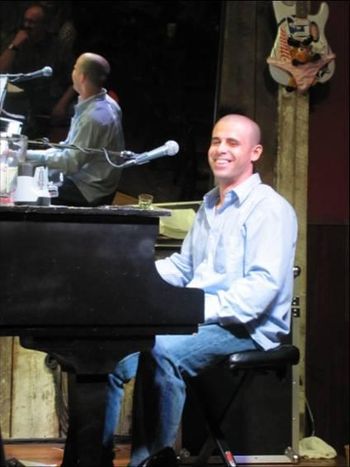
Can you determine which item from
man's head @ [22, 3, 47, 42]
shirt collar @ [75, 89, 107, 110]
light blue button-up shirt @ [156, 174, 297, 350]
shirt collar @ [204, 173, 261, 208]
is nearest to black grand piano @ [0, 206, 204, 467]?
light blue button-up shirt @ [156, 174, 297, 350]

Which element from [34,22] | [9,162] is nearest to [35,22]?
[34,22]

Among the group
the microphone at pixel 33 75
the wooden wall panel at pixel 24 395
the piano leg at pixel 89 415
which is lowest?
the wooden wall panel at pixel 24 395

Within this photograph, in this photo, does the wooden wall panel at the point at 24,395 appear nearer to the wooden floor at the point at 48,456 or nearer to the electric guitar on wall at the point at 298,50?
the wooden floor at the point at 48,456

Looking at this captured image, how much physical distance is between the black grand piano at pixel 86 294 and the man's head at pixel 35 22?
1829 mm

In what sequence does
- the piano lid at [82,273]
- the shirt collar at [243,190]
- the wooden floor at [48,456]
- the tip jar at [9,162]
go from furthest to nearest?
1. the wooden floor at [48,456]
2. the shirt collar at [243,190]
3. the tip jar at [9,162]
4. the piano lid at [82,273]

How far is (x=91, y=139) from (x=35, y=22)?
64 cm

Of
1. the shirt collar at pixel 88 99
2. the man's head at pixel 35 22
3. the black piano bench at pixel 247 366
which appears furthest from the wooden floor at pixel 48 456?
the man's head at pixel 35 22

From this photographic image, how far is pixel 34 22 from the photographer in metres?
3.65

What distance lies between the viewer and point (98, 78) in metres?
3.70

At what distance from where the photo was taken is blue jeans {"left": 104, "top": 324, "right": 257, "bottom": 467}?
233 cm

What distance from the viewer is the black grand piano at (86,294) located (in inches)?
79.3

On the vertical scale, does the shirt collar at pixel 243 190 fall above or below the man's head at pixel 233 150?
below

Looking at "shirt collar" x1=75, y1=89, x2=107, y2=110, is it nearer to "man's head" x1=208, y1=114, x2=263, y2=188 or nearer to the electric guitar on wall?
the electric guitar on wall

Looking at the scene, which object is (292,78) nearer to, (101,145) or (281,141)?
(281,141)
